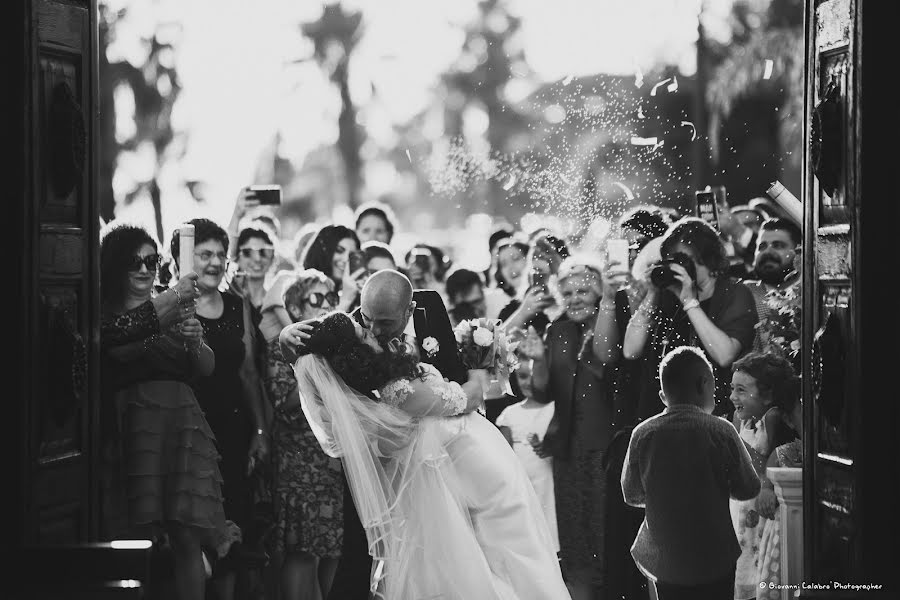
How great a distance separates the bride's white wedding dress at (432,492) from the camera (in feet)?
19.1

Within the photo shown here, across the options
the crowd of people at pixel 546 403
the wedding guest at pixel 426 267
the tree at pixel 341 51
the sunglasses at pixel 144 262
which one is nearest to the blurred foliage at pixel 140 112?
the tree at pixel 341 51

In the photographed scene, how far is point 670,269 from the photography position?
22.4 feet

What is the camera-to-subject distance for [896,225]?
4.52 m

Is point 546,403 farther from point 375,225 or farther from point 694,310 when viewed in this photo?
point 375,225

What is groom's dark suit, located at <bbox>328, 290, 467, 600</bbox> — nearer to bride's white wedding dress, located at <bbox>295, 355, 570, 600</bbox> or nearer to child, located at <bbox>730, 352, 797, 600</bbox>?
bride's white wedding dress, located at <bbox>295, 355, 570, 600</bbox>

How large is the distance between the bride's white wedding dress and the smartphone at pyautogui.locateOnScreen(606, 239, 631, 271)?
1.55 m

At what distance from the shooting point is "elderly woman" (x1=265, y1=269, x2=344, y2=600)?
6.98 meters

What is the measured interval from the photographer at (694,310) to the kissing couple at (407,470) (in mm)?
1158

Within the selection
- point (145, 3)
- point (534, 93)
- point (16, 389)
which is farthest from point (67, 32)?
point (145, 3)

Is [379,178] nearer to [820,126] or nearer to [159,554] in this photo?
[159,554]

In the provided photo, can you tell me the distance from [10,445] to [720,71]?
867cm

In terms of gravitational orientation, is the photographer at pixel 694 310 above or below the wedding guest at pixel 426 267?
below

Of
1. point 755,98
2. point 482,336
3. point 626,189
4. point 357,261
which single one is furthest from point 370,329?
point 755,98

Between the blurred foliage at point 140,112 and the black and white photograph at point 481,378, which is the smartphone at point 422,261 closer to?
the black and white photograph at point 481,378
